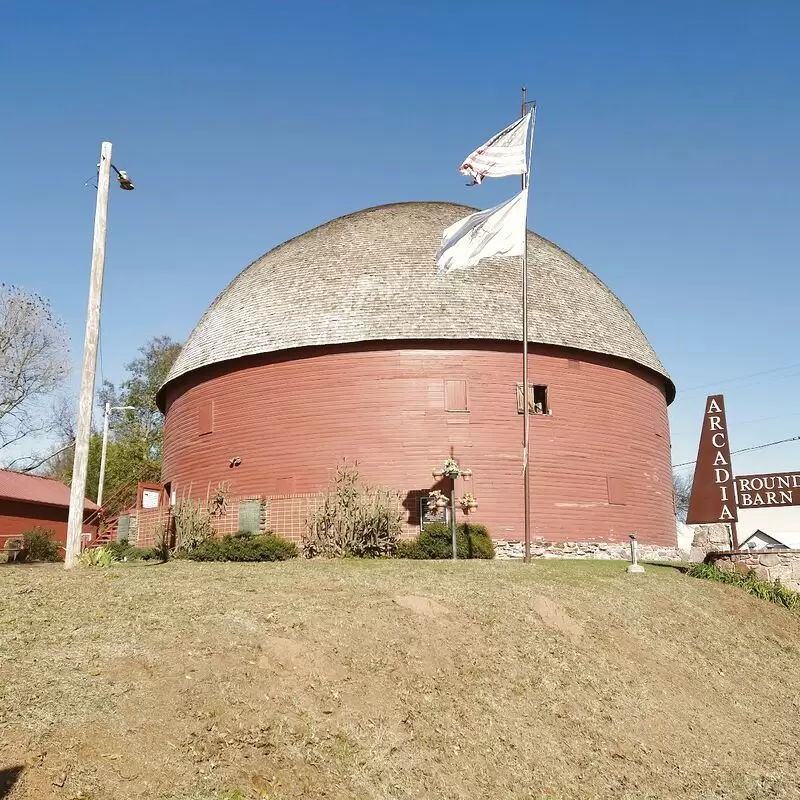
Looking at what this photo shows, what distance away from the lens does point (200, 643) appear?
325 inches

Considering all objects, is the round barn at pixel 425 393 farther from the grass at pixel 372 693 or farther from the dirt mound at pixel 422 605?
the dirt mound at pixel 422 605

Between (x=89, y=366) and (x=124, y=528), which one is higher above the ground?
(x=89, y=366)

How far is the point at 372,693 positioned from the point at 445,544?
38.2 feet

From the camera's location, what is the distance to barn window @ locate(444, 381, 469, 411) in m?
22.3

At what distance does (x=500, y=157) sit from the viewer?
17.5 meters

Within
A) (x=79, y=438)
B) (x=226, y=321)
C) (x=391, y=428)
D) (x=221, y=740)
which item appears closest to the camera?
(x=221, y=740)

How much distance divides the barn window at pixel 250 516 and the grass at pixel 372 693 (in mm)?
9530

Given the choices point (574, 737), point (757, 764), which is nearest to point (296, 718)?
point (574, 737)

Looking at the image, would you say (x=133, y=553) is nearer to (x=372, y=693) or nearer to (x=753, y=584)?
(x=753, y=584)

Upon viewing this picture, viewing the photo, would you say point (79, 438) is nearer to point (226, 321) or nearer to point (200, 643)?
point (200, 643)

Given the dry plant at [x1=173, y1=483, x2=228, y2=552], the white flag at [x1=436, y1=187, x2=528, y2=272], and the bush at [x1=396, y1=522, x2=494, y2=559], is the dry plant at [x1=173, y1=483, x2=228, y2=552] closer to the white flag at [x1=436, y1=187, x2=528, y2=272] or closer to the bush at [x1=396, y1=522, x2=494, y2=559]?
the bush at [x1=396, y1=522, x2=494, y2=559]

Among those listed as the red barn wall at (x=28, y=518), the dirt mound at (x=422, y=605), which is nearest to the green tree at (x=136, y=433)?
the red barn wall at (x=28, y=518)

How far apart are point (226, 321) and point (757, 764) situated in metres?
21.5

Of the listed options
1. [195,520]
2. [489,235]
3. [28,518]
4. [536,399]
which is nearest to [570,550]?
[536,399]
